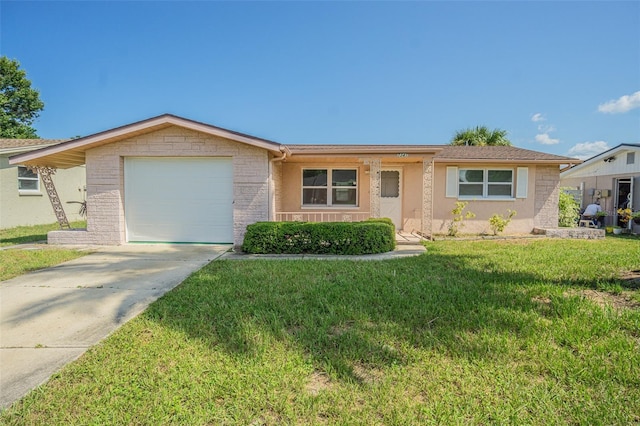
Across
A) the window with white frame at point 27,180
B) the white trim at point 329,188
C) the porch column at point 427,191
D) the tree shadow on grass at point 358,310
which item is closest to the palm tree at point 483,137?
the porch column at point 427,191

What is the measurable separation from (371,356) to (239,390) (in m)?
1.20

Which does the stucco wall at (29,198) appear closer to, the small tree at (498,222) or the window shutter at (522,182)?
the small tree at (498,222)

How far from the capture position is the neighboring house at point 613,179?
13742mm

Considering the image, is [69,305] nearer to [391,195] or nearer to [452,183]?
[391,195]

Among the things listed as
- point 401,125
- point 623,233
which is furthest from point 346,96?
point 623,233

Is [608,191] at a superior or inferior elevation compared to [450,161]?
inferior

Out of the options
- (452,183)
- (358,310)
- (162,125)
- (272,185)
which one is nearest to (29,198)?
(162,125)

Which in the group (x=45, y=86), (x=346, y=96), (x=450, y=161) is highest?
(x=45, y=86)

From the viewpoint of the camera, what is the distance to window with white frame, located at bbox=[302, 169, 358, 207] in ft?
38.8

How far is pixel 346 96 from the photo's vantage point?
19875 millimetres

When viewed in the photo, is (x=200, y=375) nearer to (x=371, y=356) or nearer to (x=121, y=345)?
(x=121, y=345)

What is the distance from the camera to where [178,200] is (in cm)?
949

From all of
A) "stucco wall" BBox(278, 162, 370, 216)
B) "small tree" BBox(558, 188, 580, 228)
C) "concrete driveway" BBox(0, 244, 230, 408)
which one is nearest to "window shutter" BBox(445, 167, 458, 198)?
"stucco wall" BBox(278, 162, 370, 216)

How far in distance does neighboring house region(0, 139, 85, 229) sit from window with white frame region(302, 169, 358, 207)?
1086 centimetres
